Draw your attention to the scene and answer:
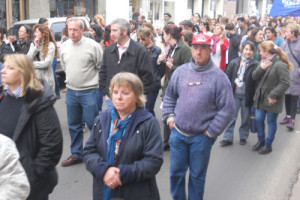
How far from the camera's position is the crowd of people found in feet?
9.32

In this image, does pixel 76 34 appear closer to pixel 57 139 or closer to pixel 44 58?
pixel 44 58

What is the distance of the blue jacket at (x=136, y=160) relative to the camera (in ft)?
9.09

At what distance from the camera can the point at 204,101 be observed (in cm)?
371

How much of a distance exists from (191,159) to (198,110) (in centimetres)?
50

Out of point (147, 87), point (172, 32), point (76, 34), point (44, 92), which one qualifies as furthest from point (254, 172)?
point (44, 92)

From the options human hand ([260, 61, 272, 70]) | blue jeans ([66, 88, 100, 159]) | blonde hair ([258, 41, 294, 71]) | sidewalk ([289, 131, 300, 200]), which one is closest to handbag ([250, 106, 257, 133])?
human hand ([260, 61, 272, 70])

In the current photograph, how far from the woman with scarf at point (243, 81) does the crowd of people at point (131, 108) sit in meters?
0.02

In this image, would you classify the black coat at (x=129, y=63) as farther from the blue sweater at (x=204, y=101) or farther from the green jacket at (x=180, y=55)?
the blue sweater at (x=204, y=101)

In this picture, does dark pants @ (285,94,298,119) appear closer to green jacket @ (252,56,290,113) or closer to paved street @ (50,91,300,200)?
paved street @ (50,91,300,200)

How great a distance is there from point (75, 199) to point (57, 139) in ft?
5.62

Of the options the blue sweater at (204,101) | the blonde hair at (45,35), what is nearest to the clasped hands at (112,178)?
the blue sweater at (204,101)

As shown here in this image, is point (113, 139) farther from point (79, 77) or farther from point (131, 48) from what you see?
point (79, 77)

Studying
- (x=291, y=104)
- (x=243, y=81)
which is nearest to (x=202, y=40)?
(x=243, y=81)

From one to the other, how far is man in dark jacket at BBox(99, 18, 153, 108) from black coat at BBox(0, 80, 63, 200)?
1994mm
